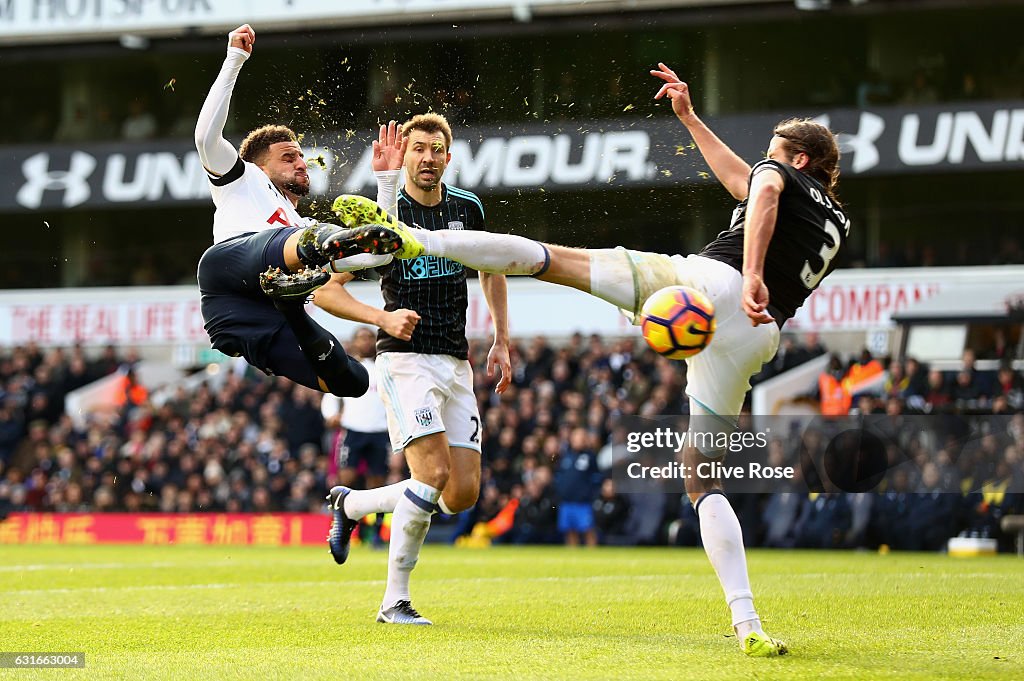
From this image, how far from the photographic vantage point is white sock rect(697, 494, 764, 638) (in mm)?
6234

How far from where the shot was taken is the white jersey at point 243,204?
7656 millimetres

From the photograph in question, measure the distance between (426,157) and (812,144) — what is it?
2.35 meters

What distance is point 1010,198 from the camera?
882 inches

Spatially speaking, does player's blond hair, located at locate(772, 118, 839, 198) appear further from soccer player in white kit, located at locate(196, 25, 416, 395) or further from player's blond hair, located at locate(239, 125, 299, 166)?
player's blond hair, located at locate(239, 125, 299, 166)

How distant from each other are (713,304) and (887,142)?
56.5 ft

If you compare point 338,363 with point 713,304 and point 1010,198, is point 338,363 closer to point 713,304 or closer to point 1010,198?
point 713,304

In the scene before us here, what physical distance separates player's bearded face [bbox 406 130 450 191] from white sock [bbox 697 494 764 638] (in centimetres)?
264

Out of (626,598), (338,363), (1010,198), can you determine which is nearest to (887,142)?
(1010,198)

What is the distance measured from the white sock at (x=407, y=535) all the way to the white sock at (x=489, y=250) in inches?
71.0

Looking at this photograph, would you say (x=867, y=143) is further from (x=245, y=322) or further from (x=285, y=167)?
(x=245, y=322)

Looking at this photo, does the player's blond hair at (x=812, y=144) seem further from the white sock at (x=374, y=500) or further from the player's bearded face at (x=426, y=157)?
the white sock at (x=374, y=500)
